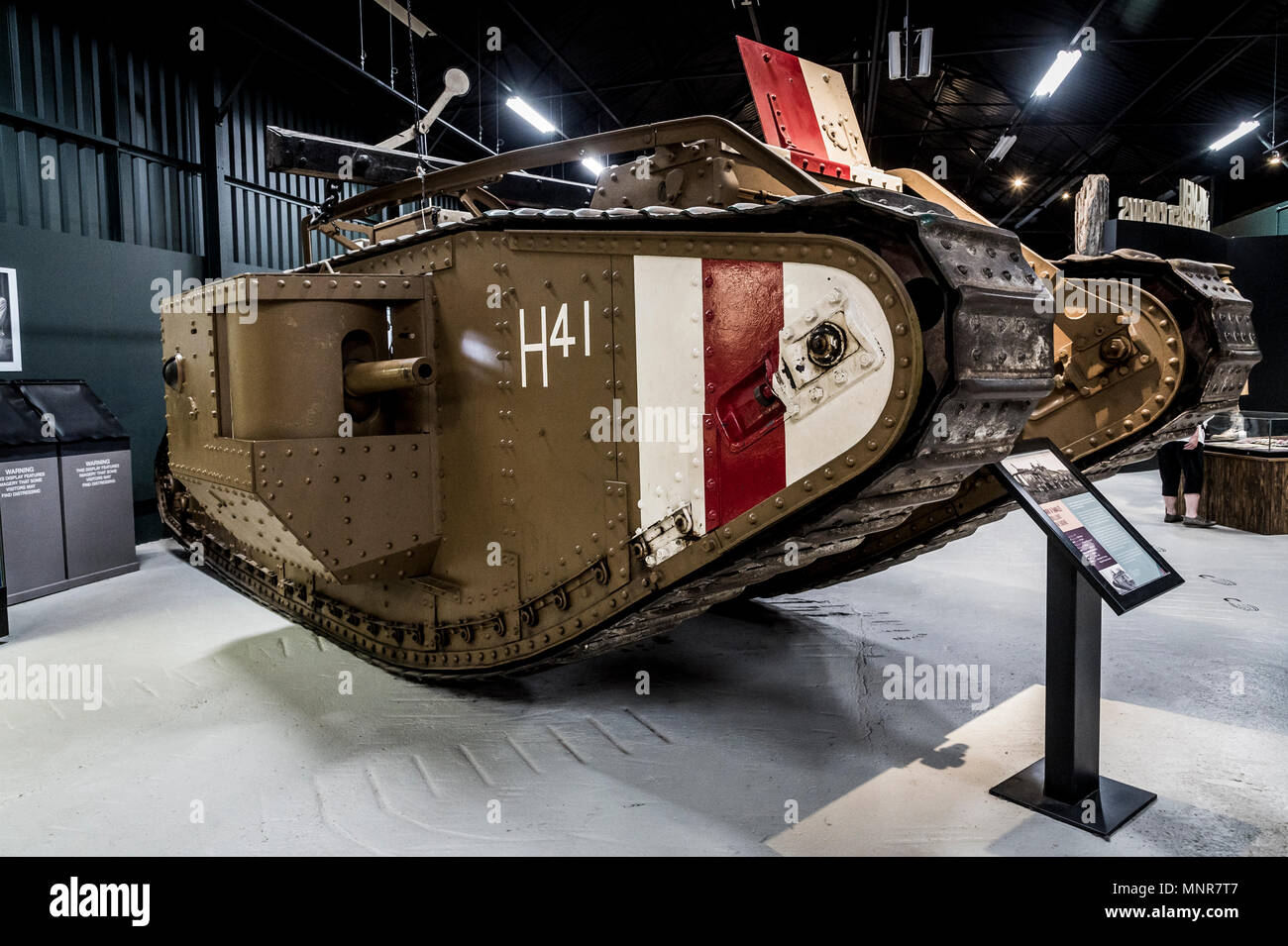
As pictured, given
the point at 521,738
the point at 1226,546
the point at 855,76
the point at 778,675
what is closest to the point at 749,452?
the point at 521,738

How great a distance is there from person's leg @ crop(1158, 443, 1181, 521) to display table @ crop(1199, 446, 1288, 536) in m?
0.24

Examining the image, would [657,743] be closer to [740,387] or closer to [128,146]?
[740,387]

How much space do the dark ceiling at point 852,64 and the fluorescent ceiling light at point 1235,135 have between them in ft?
0.64

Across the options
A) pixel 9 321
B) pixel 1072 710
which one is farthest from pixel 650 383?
pixel 9 321

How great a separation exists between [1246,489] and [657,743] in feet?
24.5

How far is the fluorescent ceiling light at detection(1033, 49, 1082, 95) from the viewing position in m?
11.4

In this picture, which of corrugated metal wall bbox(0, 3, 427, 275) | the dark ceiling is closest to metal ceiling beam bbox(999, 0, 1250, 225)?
the dark ceiling

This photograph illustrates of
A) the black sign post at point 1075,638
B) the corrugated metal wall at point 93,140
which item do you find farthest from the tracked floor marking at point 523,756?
the corrugated metal wall at point 93,140

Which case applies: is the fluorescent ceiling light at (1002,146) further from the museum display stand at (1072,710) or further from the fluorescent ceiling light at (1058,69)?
the museum display stand at (1072,710)

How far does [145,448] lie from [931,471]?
27.9 ft

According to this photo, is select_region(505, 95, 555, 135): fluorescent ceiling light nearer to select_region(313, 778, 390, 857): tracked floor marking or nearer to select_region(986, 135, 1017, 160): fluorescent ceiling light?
select_region(986, 135, 1017, 160): fluorescent ceiling light

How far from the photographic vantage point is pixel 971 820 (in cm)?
300

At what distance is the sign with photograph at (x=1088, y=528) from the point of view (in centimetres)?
290
